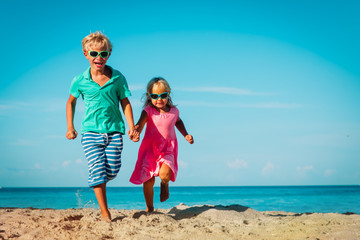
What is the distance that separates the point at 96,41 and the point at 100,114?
87 cm

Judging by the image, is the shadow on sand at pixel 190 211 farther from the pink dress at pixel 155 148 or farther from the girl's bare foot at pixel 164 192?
the pink dress at pixel 155 148

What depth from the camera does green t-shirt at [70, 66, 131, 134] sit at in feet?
14.3

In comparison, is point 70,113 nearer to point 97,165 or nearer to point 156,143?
point 97,165

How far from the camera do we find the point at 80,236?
3.71 metres

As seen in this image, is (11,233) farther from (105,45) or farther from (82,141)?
(105,45)

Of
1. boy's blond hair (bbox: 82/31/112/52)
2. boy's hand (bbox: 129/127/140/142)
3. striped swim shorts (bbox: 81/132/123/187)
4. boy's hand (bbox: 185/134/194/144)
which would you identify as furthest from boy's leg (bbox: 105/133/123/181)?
boy's hand (bbox: 185/134/194/144)

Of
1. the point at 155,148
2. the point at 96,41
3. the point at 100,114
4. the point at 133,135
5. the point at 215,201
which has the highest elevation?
the point at 96,41

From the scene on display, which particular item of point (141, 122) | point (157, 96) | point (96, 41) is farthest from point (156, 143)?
point (96, 41)

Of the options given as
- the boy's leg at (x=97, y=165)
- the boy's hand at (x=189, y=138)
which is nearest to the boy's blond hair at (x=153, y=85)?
the boy's hand at (x=189, y=138)

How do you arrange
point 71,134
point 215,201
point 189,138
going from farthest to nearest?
point 215,201 < point 189,138 < point 71,134

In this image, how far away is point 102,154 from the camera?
4.33m

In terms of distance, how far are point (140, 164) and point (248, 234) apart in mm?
1760

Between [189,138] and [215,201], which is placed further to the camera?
[215,201]

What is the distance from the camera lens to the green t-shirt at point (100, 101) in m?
4.37
